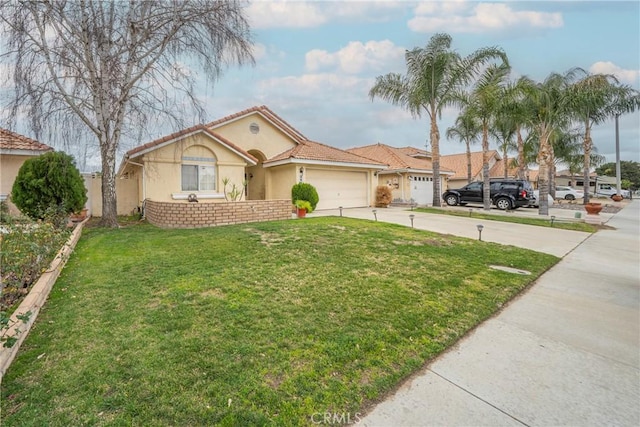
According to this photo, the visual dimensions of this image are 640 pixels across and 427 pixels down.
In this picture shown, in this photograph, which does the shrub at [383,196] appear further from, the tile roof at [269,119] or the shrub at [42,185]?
the shrub at [42,185]

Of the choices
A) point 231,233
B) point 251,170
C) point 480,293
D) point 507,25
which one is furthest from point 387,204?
point 480,293

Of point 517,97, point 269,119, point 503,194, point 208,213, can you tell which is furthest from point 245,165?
point 503,194

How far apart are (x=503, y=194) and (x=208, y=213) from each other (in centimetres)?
1879

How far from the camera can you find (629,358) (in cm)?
325

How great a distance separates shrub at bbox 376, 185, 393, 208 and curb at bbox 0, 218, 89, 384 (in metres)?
17.1

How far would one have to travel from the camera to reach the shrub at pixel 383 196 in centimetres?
2025

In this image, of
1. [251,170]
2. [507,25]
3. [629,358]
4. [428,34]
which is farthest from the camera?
[251,170]

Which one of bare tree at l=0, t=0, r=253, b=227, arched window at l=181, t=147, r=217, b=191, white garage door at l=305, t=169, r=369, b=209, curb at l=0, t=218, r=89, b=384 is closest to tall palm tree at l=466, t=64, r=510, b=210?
white garage door at l=305, t=169, r=369, b=209

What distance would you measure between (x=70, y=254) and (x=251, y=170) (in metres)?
14.4

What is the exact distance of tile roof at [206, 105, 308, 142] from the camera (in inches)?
674

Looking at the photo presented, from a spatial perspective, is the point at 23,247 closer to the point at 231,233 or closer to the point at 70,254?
the point at 70,254

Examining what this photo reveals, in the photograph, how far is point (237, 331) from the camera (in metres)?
3.32

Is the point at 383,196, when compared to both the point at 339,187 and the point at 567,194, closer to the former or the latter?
the point at 339,187

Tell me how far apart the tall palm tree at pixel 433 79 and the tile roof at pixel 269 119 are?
558 centimetres
